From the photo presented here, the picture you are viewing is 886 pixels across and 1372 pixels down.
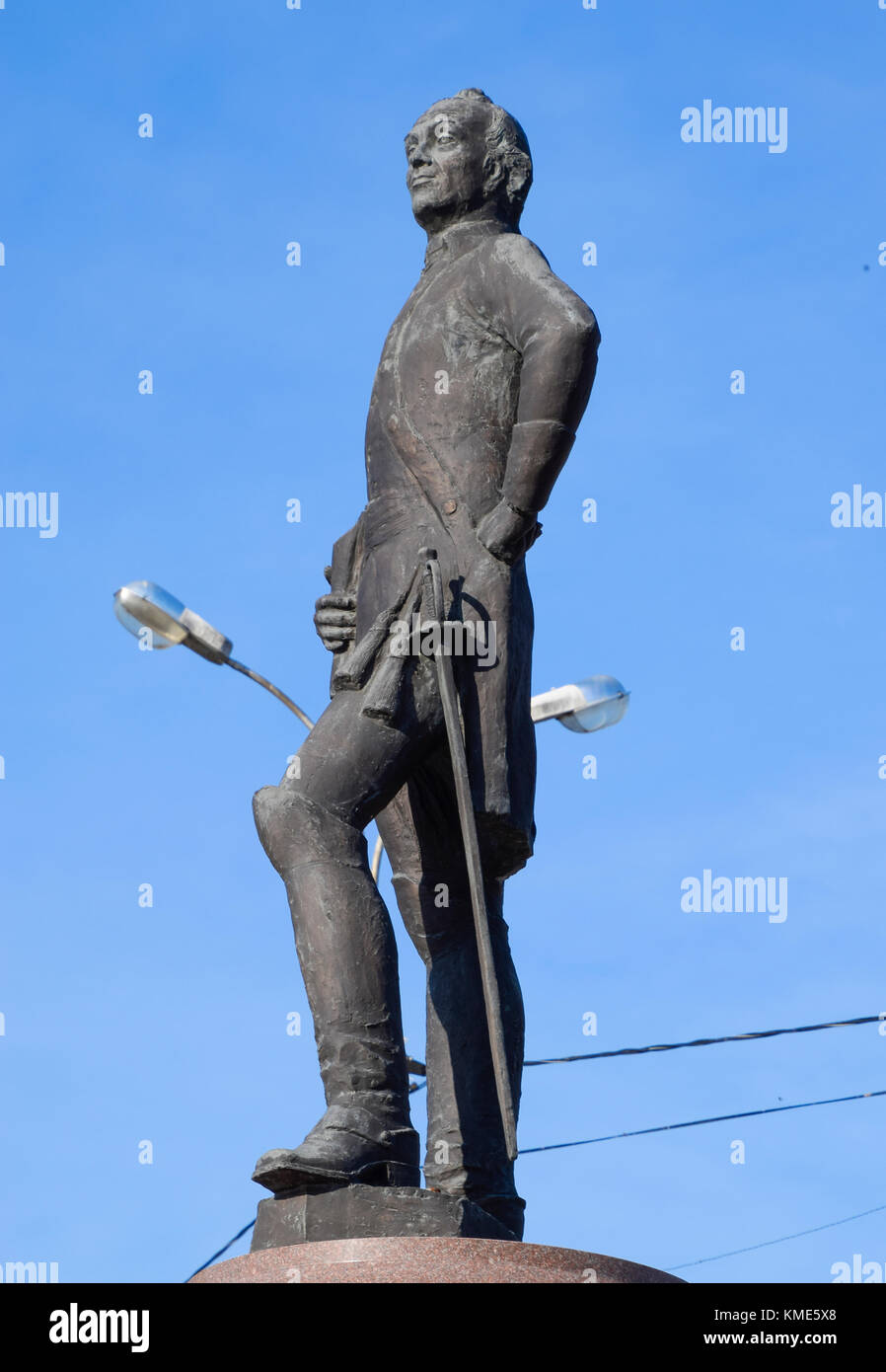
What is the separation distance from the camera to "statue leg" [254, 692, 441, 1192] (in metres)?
8.28

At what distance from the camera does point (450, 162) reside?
31.4ft

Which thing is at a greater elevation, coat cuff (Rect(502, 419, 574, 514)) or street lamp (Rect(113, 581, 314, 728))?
street lamp (Rect(113, 581, 314, 728))

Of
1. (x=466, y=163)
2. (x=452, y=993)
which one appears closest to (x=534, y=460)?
(x=466, y=163)

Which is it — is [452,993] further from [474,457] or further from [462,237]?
[462,237]

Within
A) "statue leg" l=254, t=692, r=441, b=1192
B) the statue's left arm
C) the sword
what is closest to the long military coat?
the statue's left arm

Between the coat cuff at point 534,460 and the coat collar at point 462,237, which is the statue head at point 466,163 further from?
the coat cuff at point 534,460

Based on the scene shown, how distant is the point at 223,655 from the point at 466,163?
7036 millimetres

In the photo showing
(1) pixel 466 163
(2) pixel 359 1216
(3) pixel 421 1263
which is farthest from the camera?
(1) pixel 466 163

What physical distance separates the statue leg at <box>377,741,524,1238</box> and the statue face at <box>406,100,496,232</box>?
7.19 feet
